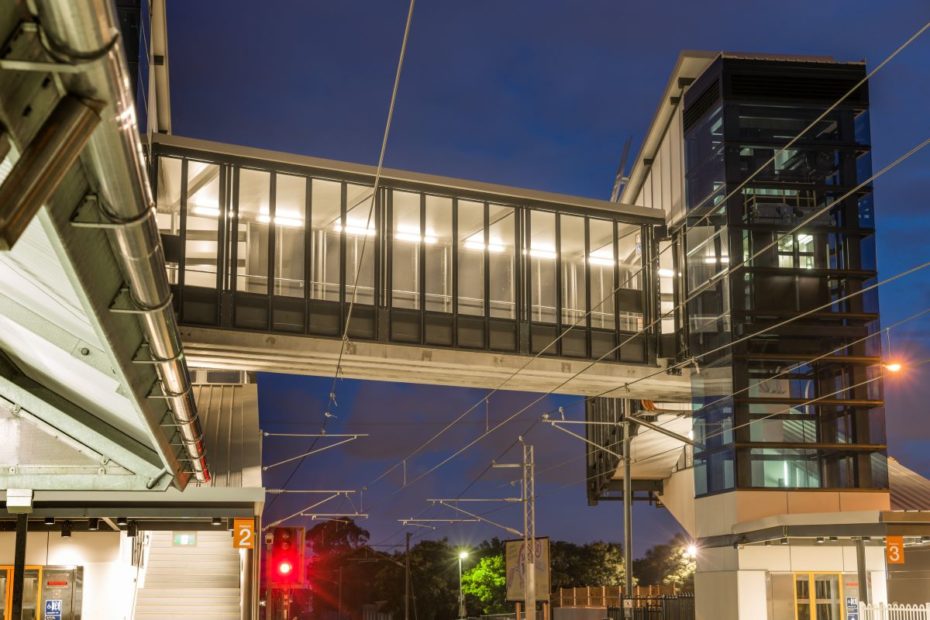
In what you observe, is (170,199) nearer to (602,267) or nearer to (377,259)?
(377,259)

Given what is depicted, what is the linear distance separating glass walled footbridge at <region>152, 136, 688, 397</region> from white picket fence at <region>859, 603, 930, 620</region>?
38.3 feet

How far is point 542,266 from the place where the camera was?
41625mm

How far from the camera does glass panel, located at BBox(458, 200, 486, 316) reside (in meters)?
40.2

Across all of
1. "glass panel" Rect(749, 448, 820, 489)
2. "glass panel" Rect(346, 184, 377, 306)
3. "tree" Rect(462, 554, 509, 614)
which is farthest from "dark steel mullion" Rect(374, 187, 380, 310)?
"tree" Rect(462, 554, 509, 614)

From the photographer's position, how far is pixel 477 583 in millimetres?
96875

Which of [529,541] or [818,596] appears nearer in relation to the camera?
[818,596]

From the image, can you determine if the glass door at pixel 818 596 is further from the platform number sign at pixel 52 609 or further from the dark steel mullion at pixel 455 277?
the platform number sign at pixel 52 609

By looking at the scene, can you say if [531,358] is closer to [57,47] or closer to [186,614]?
[186,614]

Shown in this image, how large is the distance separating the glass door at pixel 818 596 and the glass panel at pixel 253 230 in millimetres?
17756

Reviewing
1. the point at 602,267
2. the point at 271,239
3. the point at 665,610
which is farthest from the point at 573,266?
the point at 665,610

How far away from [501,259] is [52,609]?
64.4 ft

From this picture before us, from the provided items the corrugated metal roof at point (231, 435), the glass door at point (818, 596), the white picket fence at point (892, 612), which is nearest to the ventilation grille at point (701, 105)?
the glass door at point (818, 596)

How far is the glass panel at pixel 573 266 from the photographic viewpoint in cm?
4203

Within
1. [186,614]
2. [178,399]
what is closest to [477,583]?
[186,614]
